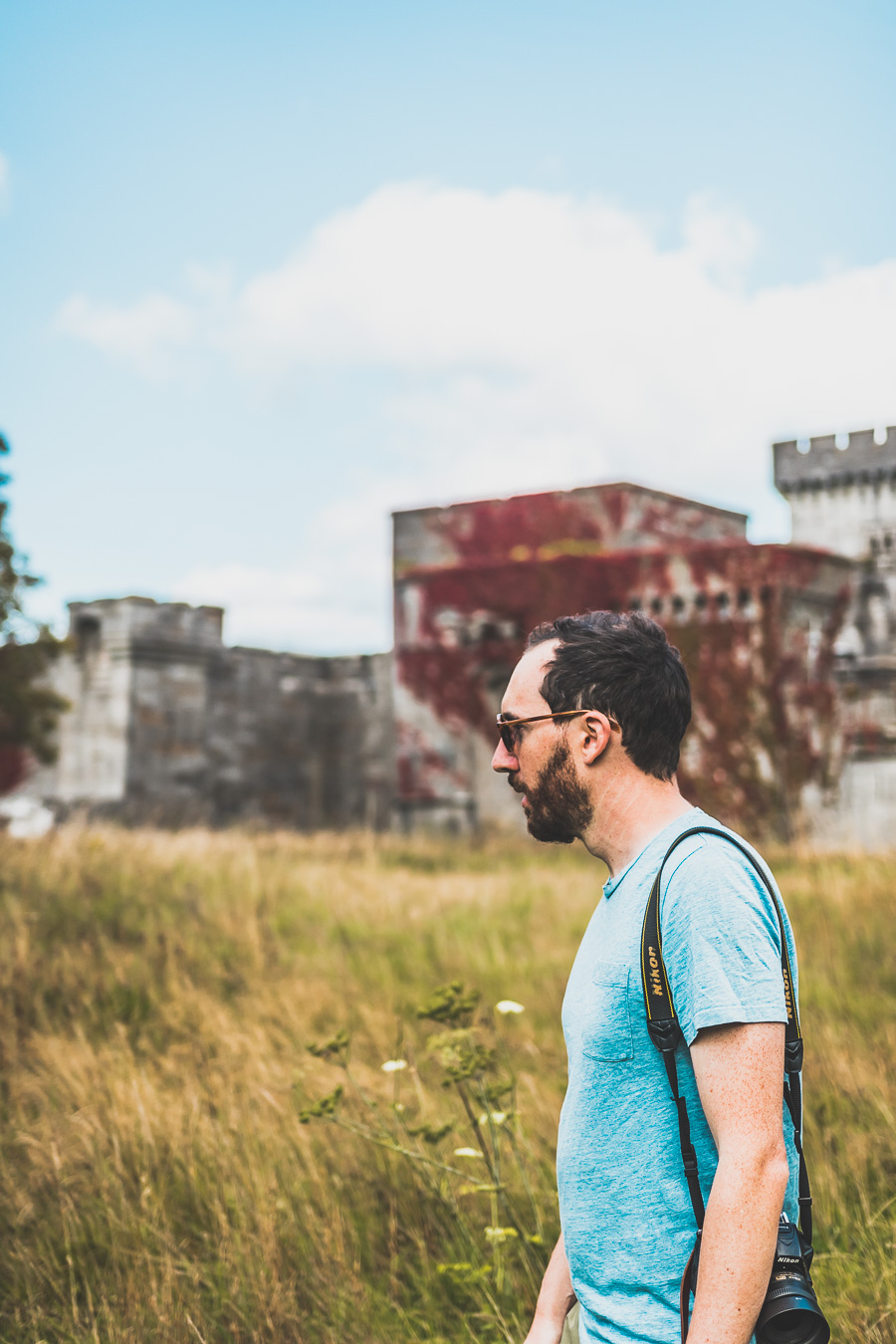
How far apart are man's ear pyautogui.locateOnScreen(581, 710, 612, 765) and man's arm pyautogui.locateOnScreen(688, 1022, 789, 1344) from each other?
0.42 metres

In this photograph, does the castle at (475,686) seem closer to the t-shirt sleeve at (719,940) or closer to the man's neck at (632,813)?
the man's neck at (632,813)

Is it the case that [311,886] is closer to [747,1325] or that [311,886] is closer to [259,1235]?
[259,1235]

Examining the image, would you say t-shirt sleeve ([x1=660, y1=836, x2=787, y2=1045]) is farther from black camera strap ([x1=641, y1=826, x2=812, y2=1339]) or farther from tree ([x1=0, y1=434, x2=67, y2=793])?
tree ([x1=0, y1=434, x2=67, y2=793])

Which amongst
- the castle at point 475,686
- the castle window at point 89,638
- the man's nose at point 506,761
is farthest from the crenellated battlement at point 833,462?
the man's nose at point 506,761

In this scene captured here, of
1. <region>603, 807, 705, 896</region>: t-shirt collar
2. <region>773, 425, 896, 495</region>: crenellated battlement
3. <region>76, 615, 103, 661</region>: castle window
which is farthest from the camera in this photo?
<region>773, 425, 896, 495</region>: crenellated battlement

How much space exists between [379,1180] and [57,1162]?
99cm

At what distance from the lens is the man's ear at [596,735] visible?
5.61ft

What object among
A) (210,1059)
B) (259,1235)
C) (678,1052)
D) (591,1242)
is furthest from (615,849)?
(210,1059)

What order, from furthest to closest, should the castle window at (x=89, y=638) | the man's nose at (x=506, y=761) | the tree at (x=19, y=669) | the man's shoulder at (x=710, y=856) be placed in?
the castle window at (x=89, y=638) < the tree at (x=19, y=669) < the man's nose at (x=506, y=761) < the man's shoulder at (x=710, y=856)

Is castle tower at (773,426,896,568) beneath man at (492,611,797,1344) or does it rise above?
above

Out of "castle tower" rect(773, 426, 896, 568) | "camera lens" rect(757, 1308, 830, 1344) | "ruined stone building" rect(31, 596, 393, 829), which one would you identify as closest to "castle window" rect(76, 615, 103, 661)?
"ruined stone building" rect(31, 596, 393, 829)

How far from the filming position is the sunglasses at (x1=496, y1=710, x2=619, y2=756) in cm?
173

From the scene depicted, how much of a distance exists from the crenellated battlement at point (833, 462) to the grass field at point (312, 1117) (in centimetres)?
2098

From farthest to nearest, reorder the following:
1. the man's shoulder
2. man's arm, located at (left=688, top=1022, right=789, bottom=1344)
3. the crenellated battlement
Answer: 1. the crenellated battlement
2. the man's shoulder
3. man's arm, located at (left=688, top=1022, right=789, bottom=1344)
